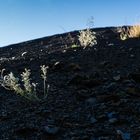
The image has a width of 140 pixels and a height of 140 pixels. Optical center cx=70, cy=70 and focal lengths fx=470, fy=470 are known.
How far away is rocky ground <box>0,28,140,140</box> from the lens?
229 inches

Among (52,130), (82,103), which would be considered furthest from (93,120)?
(82,103)

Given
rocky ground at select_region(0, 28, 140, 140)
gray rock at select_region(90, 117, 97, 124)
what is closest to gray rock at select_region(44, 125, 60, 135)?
rocky ground at select_region(0, 28, 140, 140)

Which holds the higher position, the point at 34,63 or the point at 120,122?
the point at 34,63

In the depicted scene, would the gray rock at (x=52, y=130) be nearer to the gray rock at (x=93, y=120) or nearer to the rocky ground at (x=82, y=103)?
the rocky ground at (x=82, y=103)

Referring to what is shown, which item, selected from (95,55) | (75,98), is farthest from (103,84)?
(95,55)

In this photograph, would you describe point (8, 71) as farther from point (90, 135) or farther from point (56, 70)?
point (90, 135)

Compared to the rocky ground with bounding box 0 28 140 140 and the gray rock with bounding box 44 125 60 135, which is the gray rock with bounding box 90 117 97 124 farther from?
the gray rock with bounding box 44 125 60 135

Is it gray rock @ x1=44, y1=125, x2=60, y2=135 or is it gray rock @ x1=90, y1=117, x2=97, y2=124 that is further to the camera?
gray rock @ x1=90, y1=117, x2=97, y2=124

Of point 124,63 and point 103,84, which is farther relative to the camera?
point 124,63

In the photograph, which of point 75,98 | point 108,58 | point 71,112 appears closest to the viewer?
point 71,112

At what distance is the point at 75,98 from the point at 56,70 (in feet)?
6.79

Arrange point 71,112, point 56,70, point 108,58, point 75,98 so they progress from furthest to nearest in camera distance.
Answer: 1. point 108,58
2. point 56,70
3. point 75,98
4. point 71,112

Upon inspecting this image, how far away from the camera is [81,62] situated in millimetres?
9508

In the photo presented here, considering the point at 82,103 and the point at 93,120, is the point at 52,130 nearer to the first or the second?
the point at 93,120
